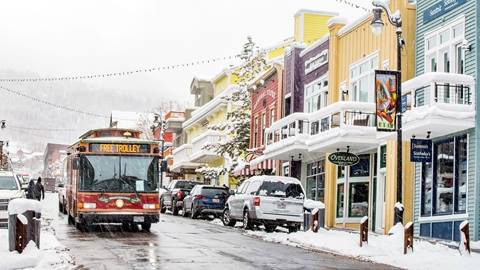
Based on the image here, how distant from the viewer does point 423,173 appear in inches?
947

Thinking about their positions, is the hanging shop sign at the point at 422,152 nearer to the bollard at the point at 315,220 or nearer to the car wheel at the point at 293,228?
the bollard at the point at 315,220

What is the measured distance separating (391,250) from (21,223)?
900 cm

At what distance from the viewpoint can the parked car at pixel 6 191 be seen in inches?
890

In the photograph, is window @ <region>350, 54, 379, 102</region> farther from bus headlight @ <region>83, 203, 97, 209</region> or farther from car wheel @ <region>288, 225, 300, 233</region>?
bus headlight @ <region>83, 203, 97, 209</region>

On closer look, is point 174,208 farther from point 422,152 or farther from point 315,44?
point 422,152

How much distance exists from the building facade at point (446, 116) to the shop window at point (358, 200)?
498cm

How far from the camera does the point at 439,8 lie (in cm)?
2338

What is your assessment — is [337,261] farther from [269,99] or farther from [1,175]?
[269,99]

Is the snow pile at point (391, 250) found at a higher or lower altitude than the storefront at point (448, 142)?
lower

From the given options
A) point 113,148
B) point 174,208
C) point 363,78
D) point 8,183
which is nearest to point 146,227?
point 113,148

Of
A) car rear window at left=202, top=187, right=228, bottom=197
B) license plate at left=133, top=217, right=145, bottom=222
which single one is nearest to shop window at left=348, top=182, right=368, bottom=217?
car rear window at left=202, top=187, right=228, bottom=197

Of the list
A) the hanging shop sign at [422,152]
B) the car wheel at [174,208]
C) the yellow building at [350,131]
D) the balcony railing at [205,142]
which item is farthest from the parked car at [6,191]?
the balcony railing at [205,142]

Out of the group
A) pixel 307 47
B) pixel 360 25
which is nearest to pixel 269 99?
pixel 307 47

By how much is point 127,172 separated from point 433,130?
30.0 ft
